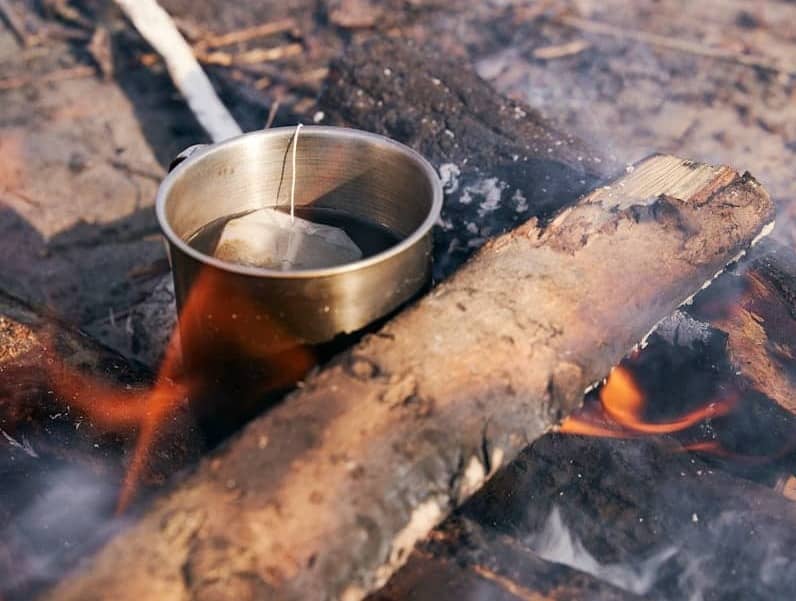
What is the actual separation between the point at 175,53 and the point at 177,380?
3.09 metres

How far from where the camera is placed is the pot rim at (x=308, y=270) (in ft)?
6.00

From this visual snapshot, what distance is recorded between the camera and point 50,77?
643 centimetres

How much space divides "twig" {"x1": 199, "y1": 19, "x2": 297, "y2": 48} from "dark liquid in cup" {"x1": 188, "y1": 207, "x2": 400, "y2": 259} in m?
4.73

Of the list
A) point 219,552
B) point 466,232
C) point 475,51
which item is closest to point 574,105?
point 475,51

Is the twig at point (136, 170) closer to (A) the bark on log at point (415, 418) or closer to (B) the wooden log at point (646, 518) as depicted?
(A) the bark on log at point (415, 418)

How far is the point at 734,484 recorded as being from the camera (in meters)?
2.48

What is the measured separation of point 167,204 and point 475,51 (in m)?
5.17

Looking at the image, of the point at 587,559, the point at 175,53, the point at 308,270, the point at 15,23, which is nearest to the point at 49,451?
the point at 308,270

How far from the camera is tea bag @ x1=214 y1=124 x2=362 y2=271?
7.39 ft

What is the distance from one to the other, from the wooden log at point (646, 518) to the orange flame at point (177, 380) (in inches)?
30.2

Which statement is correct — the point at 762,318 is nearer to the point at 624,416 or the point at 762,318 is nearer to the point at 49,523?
the point at 624,416

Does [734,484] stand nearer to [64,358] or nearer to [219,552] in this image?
[219,552]

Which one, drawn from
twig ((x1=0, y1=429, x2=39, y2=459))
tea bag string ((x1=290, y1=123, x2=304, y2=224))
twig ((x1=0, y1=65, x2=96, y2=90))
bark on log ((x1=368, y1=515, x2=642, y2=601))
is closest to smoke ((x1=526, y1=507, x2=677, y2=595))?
bark on log ((x1=368, y1=515, x2=642, y2=601))

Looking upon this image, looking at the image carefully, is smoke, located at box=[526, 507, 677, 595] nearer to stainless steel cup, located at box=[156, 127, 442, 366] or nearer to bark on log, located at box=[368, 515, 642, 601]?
bark on log, located at box=[368, 515, 642, 601]
